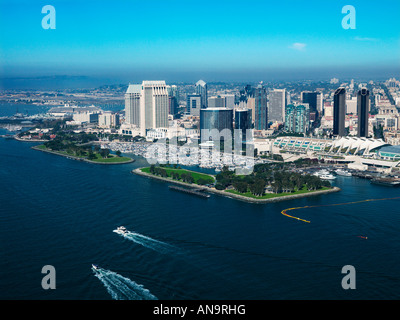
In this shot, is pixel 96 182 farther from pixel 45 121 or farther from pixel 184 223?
pixel 45 121

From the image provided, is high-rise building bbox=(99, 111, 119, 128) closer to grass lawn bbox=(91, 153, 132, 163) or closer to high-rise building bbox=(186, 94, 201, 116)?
high-rise building bbox=(186, 94, 201, 116)

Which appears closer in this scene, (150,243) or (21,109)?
(150,243)

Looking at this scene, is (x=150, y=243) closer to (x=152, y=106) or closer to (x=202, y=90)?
(x=152, y=106)

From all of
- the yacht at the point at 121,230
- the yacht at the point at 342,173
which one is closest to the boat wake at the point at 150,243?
the yacht at the point at 121,230

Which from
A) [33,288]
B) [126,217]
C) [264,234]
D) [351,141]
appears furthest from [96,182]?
[351,141]

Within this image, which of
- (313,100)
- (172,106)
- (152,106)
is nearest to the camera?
(152,106)

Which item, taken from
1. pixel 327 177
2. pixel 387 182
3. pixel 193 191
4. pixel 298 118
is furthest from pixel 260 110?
pixel 193 191

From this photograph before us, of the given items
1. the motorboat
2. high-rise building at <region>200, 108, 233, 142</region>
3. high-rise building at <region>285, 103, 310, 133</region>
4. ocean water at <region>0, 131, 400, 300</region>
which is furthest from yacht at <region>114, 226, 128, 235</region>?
high-rise building at <region>285, 103, 310, 133</region>
